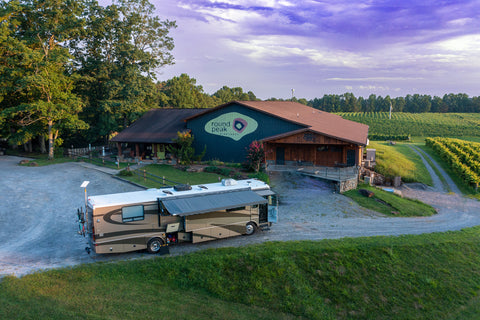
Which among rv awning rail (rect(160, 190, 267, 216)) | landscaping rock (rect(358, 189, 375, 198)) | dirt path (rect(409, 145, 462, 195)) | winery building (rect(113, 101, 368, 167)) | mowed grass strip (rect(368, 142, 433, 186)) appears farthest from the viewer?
mowed grass strip (rect(368, 142, 433, 186))

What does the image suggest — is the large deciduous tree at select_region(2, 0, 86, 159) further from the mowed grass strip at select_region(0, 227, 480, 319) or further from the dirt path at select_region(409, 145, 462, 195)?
the dirt path at select_region(409, 145, 462, 195)

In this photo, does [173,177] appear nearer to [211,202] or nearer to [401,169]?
[211,202]

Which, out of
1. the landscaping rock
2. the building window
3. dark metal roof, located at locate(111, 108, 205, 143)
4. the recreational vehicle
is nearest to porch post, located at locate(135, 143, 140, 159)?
dark metal roof, located at locate(111, 108, 205, 143)

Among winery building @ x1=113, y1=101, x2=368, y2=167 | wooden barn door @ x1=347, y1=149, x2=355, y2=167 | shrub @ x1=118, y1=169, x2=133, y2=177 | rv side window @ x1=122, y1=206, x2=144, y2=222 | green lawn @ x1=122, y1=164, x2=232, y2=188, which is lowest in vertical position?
green lawn @ x1=122, y1=164, x2=232, y2=188

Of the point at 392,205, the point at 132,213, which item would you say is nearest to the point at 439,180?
the point at 392,205

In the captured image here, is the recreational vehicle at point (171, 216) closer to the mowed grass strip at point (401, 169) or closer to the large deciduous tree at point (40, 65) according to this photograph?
the mowed grass strip at point (401, 169)

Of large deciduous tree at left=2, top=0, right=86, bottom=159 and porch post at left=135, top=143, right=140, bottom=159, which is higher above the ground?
large deciduous tree at left=2, top=0, right=86, bottom=159
